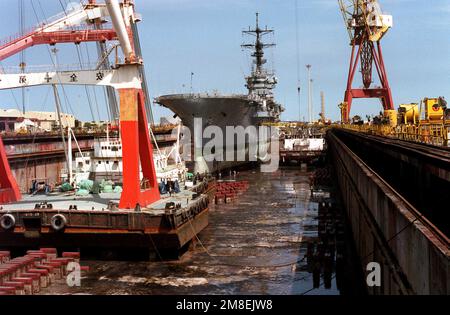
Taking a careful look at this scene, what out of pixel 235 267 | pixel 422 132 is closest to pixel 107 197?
pixel 235 267

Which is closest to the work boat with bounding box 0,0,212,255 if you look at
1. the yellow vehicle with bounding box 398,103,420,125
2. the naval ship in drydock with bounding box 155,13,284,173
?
the yellow vehicle with bounding box 398,103,420,125

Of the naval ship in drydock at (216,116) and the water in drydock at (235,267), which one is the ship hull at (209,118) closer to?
the naval ship in drydock at (216,116)

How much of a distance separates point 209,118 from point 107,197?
29.3 meters

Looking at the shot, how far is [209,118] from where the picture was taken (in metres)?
53.0

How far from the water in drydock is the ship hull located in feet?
71.5

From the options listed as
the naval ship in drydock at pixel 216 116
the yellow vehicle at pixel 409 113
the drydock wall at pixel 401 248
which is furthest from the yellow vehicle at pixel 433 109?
the naval ship in drydock at pixel 216 116

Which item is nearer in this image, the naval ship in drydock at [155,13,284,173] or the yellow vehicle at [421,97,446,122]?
the yellow vehicle at [421,97,446,122]

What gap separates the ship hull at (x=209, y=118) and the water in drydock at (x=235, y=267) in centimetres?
2179

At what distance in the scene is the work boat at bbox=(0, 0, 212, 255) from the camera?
64.7 feet

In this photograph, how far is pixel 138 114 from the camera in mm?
23125

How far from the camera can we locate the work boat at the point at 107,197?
1973cm

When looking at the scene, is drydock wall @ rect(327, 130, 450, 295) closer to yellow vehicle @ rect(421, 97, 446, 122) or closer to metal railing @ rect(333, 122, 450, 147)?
metal railing @ rect(333, 122, 450, 147)
